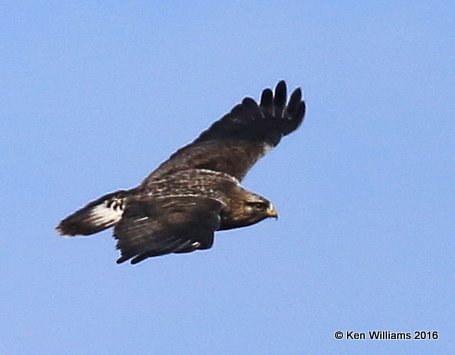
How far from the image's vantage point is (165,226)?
68.7ft

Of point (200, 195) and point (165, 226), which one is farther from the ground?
point (200, 195)

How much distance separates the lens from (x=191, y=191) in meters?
22.6

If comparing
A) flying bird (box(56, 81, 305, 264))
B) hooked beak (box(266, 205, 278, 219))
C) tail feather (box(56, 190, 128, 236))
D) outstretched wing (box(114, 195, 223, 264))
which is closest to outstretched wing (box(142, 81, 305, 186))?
flying bird (box(56, 81, 305, 264))

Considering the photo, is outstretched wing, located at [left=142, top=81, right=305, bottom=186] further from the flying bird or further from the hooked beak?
the hooked beak

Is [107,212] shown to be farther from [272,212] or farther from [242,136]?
[242,136]

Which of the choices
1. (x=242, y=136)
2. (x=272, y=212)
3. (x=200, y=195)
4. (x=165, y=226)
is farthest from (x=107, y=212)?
(x=242, y=136)

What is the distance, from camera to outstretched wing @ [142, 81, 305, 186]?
80.3ft

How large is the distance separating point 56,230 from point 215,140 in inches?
141

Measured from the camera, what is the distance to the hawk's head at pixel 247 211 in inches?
894

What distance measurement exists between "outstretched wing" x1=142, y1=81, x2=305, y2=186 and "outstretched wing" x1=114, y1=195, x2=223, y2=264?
1.51 m

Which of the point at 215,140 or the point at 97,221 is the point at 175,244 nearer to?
the point at 97,221

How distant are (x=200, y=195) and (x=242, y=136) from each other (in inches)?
136

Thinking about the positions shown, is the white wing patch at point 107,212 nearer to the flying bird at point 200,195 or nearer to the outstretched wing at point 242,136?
the flying bird at point 200,195

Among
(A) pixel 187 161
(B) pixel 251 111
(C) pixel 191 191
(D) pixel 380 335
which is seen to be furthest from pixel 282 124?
(D) pixel 380 335
